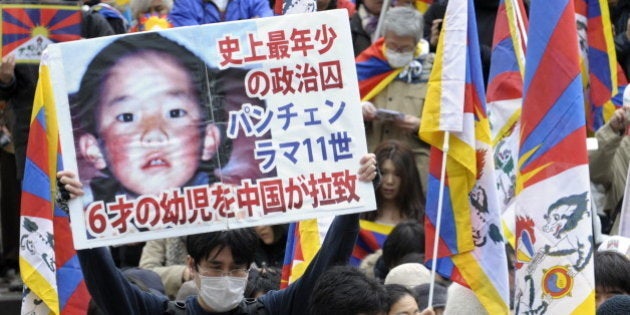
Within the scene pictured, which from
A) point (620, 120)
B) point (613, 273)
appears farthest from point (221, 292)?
point (620, 120)

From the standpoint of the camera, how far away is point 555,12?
800cm

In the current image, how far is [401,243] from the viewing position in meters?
9.98

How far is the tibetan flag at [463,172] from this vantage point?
28.5 feet

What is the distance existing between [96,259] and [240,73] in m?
0.91

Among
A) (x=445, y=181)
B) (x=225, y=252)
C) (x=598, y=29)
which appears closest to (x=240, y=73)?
(x=225, y=252)

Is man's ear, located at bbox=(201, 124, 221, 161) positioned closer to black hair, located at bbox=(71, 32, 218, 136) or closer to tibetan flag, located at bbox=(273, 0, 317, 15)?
black hair, located at bbox=(71, 32, 218, 136)

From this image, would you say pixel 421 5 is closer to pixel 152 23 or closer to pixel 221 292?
pixel 152 23

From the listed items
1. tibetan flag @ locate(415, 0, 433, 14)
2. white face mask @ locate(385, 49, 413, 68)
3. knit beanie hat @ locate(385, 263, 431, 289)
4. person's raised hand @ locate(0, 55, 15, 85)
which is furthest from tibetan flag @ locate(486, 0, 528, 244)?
person's raised hand @ locate(0, 55, 15, 85)

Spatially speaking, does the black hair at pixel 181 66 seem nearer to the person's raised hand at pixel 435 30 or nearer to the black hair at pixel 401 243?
the black hair at pixel 401 243

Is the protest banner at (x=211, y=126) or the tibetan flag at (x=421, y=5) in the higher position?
the tibetan flag at (x=421, y=5)

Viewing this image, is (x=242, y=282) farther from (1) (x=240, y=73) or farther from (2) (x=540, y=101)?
(2) (x=540, y=101)

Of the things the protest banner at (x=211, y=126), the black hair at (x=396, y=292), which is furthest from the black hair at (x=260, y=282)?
the protest banner at (x=211, y=126)

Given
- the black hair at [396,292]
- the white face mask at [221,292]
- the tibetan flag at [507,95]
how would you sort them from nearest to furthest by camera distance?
the white face mask at [221,292]
the black hair at [396,292]
the tibetan flag at [507,95]

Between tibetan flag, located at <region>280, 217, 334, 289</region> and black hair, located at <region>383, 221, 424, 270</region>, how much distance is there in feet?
4.85
